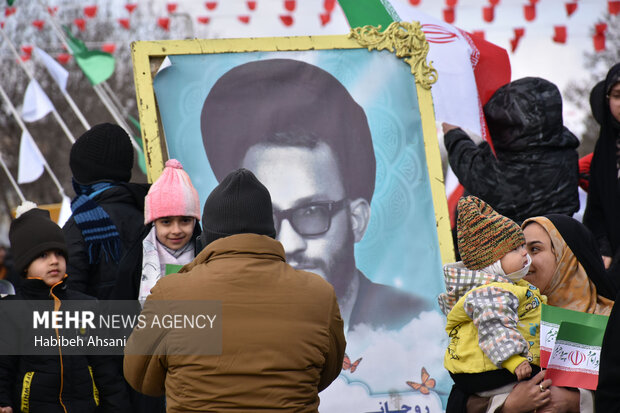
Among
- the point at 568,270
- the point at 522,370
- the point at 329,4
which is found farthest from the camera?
the point at 329,4

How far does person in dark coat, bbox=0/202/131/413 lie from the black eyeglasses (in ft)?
3.34

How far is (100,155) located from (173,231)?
640 mm

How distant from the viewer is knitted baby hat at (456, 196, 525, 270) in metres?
3.18

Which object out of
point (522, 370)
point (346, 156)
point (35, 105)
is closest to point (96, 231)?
point (346, 156)

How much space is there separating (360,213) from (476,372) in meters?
1.37

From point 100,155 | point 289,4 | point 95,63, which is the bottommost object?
point 100,155

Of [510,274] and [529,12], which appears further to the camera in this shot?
[529,12]

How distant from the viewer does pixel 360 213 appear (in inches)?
167

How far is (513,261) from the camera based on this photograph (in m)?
3.15

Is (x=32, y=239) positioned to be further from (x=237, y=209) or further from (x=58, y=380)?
(x=237, y=209)

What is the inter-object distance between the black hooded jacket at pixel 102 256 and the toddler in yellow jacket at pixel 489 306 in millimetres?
1642

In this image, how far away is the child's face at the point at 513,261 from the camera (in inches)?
124

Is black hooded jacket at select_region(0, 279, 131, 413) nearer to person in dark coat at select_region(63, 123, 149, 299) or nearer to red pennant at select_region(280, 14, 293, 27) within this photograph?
person in dark coat at select_region(63, 123, 149, 299)

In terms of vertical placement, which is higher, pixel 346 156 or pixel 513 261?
pixel 346 156
